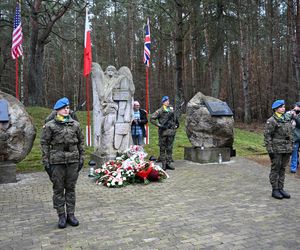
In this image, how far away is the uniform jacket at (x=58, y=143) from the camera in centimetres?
511

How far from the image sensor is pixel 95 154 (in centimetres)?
971

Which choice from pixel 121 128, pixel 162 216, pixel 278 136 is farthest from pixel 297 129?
pixel 162 216

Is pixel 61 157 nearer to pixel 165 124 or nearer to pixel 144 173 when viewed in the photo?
pixel 144 173

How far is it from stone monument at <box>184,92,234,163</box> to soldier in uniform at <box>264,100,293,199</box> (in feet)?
12.5

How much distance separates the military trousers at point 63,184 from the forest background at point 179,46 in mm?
13825

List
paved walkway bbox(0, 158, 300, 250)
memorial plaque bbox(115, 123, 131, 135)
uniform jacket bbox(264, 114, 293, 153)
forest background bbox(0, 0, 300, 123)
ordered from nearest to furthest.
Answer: paved walkway bbox(0, 158, 300, 250), uniform jacket bbox(264, 114, 293, 153), memorial plaque bbox(115, 123, 131, 135), forest background bbox(0, 0, 300, 123)

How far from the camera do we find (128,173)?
25.8 ft

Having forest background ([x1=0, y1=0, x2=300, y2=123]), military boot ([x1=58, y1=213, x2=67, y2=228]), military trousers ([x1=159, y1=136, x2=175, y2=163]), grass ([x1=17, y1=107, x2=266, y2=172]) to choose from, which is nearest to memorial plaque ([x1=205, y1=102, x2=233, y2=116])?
military trousers ([x1=159, y1=136, x2=175, y2=163])

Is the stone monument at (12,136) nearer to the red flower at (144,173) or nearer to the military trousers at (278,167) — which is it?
the red flower at (144,173)

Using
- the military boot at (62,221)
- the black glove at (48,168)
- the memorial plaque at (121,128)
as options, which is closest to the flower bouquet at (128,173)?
the memorial plaque at (121,128)

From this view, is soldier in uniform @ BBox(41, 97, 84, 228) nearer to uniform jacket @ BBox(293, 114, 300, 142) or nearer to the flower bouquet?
the flower bouquet

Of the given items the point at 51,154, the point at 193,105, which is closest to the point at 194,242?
the point at 51,154

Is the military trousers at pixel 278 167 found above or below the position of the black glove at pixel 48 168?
below

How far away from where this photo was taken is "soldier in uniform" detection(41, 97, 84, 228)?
201 inches
